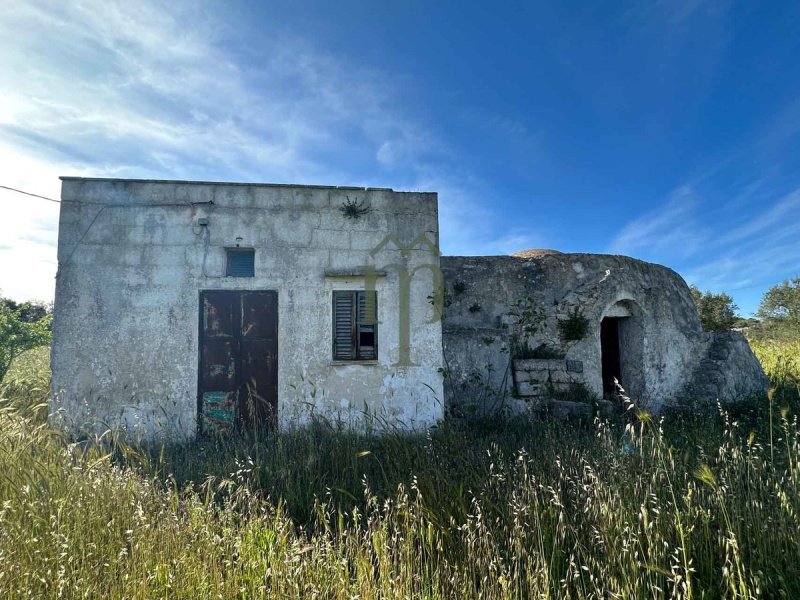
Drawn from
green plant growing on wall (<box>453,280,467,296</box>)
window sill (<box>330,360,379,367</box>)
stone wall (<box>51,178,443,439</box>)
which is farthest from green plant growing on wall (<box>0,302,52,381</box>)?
green plant growing on wall (<box>453,280,467,296</box>)

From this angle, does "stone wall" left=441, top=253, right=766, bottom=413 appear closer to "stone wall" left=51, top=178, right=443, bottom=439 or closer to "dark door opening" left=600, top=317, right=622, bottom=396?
"dark door opening" left=600, top=317, right=622, bottom=396

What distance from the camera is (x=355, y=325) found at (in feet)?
21.3

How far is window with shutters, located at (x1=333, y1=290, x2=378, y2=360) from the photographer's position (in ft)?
21.2

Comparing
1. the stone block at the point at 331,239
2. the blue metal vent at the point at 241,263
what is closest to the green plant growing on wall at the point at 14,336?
the blue metal vent at the point at 241,263

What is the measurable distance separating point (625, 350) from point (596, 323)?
4.62ft

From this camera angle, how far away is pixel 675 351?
9.01 metres

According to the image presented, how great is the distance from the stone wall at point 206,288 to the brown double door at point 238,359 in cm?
13

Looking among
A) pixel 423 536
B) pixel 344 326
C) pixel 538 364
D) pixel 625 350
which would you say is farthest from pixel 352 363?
pixel 625 350

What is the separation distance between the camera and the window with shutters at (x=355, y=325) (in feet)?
21.2

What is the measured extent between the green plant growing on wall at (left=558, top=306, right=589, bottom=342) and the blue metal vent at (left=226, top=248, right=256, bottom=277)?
591 centimetres

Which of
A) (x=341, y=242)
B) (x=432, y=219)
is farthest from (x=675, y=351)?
(x=341, y=242)

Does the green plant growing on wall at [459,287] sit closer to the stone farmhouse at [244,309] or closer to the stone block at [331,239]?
the stone farmhouse at [244,309]

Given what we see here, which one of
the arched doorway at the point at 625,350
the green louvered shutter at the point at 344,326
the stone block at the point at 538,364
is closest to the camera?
the green louvered shutter at the point at 344,326

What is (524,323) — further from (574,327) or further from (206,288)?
(206,288)
